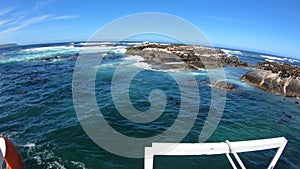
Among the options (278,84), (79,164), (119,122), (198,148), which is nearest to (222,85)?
(278,84)

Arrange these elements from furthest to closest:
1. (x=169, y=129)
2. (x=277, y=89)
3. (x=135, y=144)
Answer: (x=277, y=89)
(x=169, y=129)
(x=135, y=144)

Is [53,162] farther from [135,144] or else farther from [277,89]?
[277,89]

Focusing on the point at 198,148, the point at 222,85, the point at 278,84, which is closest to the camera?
the point at 198,148

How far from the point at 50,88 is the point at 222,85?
17888 mm

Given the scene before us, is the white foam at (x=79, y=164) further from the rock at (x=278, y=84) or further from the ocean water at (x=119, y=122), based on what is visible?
the rock at (x=278, y=84)

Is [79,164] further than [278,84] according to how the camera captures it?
No

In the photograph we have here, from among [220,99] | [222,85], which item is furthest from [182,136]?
[222,85]

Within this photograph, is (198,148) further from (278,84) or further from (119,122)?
(278,84)

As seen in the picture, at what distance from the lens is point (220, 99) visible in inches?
689

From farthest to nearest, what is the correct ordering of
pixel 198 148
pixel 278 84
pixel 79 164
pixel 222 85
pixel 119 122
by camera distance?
pixel 222 85
pixel 278 84
pixel 119 122
pixel 79 164
pixel 198 148

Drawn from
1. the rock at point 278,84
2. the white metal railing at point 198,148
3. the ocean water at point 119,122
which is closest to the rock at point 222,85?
the ocean water at point 119,122

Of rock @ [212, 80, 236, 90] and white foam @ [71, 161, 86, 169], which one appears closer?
white foam @ [71, 161, 86, 169]

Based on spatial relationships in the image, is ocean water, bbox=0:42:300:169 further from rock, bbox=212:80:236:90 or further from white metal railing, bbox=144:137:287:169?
white metal railing, bbox=144:137:287:169

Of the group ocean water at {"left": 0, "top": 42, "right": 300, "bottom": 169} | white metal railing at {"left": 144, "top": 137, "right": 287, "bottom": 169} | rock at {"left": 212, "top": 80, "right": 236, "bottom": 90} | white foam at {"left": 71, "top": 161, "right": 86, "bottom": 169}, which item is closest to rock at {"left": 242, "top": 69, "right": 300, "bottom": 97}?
ocean water at {"left": 0, "top": 42, "right": 300, "bottom": 169}
